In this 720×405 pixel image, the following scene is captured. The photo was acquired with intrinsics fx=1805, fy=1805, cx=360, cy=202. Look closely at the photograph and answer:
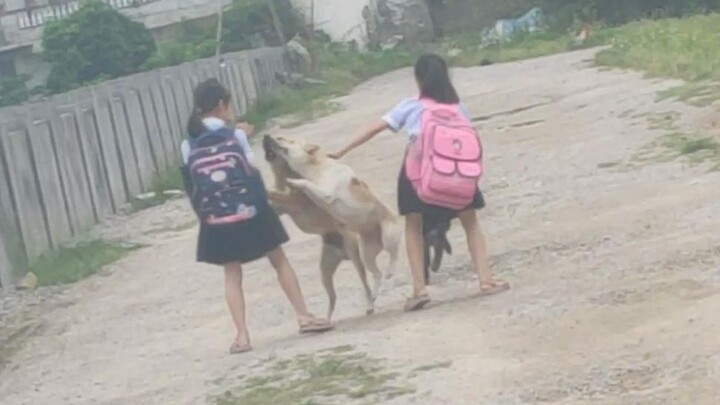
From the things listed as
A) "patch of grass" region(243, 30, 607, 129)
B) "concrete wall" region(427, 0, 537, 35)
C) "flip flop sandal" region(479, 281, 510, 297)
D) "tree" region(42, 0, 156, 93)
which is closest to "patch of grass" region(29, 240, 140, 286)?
"flip flop sandal" region(479, 281, 510, 297)

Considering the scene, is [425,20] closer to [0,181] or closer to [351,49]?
[351,49]

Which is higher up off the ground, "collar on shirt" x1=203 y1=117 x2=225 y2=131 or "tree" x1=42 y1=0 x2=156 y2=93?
"collar on shirt" x1=203 y1=117 x2=225 y2=131

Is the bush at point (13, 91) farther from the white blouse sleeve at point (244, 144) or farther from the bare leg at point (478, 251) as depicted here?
the white blouse sleeve at point (244, 144)

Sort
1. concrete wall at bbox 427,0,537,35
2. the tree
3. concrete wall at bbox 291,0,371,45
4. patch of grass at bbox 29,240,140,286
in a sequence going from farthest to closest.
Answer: concrete wall at bbox 291,0,371,45, concrete wall at bbox 427,0,537,35, the tree, patch of grass at bbox 29,240,140,286

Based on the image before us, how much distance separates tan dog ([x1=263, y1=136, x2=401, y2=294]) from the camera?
34.4ft

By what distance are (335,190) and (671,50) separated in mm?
16644

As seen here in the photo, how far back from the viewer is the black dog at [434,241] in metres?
11.0

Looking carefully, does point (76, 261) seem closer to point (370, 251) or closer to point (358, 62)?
point (370, 251)

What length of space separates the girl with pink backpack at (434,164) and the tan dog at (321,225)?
322mm

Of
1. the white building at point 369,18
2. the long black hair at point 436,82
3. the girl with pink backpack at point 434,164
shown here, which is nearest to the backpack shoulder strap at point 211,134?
the girl with pink backpack at point 434,164

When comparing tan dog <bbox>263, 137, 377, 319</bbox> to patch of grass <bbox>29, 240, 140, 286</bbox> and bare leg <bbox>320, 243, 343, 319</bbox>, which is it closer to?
bare leg <bbox>320, 243, 343, 319</bbox>

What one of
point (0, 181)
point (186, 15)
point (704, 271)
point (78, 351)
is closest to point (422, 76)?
point (704, 271)

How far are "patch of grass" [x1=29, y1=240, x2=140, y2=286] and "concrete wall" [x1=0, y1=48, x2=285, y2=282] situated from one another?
0.13 metres

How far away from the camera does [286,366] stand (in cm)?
942
